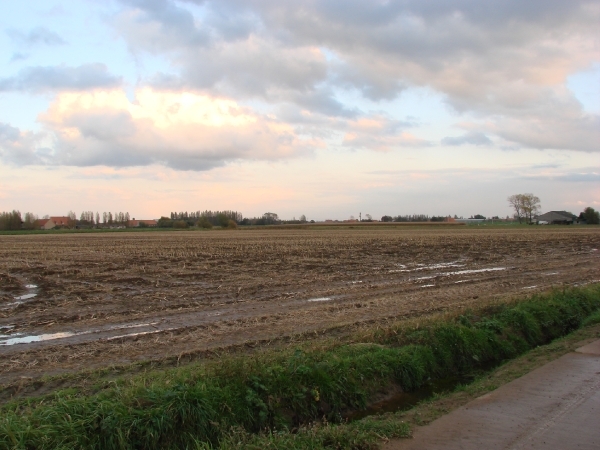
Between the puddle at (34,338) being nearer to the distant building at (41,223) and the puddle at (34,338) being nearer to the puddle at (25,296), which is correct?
the puddle at (25,296)

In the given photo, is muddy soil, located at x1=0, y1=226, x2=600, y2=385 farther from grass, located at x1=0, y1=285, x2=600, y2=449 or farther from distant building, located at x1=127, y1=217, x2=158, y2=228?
distant building, located at x1=127, y1=217, x2=158, y2=228

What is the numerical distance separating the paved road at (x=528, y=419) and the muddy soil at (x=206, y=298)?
4.37m

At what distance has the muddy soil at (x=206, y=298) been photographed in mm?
9750

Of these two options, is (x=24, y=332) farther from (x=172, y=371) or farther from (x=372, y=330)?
(x=372, y=330)

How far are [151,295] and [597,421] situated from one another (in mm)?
13377

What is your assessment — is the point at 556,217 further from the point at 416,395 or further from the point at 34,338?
the point at 34,338

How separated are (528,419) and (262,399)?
3.37 m

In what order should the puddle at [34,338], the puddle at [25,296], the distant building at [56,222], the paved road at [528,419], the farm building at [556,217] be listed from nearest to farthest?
1. the paved road at [528,419]
2. the puddle at [34,338]
3. the puddle at [25,296]
4. the distant building at [56,222]
5. the farm building at [556,217]

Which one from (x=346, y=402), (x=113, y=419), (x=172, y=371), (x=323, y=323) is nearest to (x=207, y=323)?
(x=323, y=323)

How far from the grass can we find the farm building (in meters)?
158

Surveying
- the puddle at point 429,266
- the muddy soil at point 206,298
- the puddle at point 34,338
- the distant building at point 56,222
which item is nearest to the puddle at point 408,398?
the muddy soil at point 206,298

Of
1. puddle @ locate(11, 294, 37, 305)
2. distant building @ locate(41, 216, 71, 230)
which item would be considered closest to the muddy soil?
puddle @ locate(11, 294, 37, 305)

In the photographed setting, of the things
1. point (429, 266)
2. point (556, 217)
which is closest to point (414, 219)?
point (556, 217)

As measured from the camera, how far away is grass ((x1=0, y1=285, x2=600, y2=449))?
18.0ft
